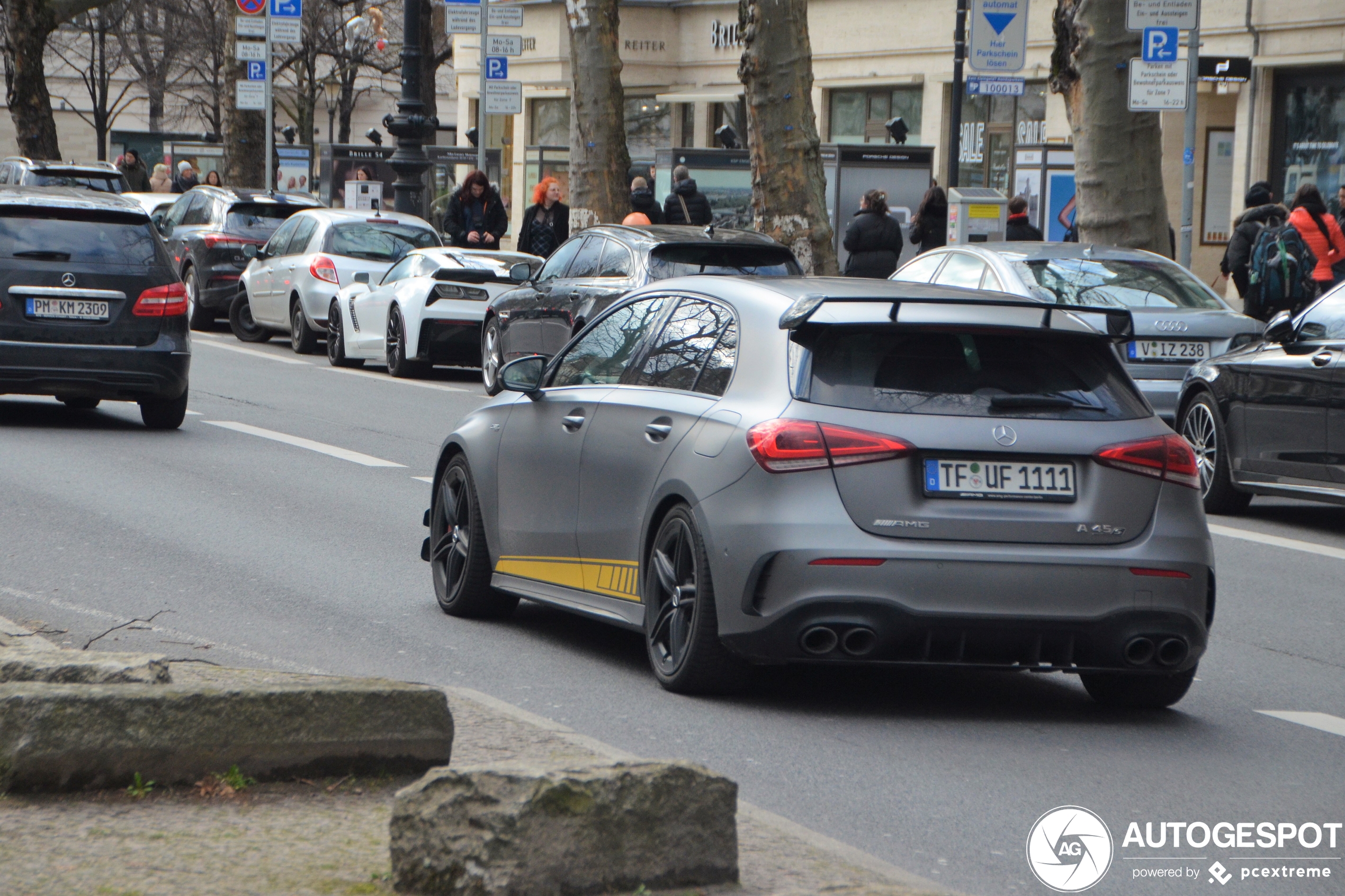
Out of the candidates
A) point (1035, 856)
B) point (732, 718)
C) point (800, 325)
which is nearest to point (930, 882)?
point (1035, 856)

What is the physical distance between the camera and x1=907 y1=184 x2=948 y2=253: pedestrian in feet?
82.6

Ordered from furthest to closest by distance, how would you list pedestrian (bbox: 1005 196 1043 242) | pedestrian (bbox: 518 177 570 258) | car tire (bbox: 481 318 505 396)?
pedestrian (bbox: 518 177 570 258) → pedestrian (bbox: 1005 196 1043 242) → car tire (bbox: 481 318 505 396)

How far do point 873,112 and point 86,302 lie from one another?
27.6 metres

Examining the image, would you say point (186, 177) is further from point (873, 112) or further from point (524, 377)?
point (524, 377)

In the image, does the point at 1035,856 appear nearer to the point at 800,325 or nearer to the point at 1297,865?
the point at 1297,865

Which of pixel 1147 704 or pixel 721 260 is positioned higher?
pixel 721 260

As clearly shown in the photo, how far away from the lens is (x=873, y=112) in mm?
40250

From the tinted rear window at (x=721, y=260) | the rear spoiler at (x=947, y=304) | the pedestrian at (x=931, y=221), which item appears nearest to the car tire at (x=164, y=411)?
the tinted rear window at (x=721, y=260)

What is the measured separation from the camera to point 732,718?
21.5ft

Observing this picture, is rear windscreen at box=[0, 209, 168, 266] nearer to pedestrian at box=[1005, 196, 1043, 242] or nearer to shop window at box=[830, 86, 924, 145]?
pedestrian at box=[1005, 196, 1043, 242]

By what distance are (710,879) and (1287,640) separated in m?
4.95

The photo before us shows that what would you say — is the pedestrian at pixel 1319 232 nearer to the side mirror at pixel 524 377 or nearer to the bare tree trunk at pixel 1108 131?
the bare tree trunk at pixel 1108 131

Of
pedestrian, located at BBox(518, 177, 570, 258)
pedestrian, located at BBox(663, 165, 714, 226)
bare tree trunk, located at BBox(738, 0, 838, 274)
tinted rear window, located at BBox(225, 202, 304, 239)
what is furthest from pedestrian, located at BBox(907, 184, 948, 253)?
tinted rear window, located at BBox(225, 202, 304, 239)

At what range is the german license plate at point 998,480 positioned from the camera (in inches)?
253
